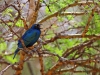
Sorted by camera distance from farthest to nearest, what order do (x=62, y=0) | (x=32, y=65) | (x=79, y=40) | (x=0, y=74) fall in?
1. (x=32, y=65)
2. (x=79, y=40)
3. (x=62, y=0)
4. (x=0, y=74)

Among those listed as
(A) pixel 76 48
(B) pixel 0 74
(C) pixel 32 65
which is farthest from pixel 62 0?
(C) pixel 32 65

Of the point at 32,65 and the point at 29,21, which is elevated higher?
the point at 29,21

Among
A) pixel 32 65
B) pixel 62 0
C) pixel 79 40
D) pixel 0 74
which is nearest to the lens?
pixel 0 74

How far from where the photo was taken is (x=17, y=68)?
1866 mm

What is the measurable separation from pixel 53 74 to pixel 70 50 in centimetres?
23

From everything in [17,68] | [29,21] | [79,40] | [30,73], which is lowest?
[30,73]

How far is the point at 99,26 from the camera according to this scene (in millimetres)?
2143

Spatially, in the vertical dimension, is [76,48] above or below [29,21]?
below

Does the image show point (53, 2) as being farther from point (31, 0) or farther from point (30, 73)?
point (30, 73)

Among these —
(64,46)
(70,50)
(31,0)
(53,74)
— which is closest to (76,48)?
(70,50)

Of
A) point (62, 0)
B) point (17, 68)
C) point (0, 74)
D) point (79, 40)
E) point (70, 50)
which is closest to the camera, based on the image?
point (0, 74)

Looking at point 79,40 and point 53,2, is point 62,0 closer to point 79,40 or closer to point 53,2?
point 53,2

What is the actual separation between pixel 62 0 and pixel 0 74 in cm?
84

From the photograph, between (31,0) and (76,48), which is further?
(31,0)
